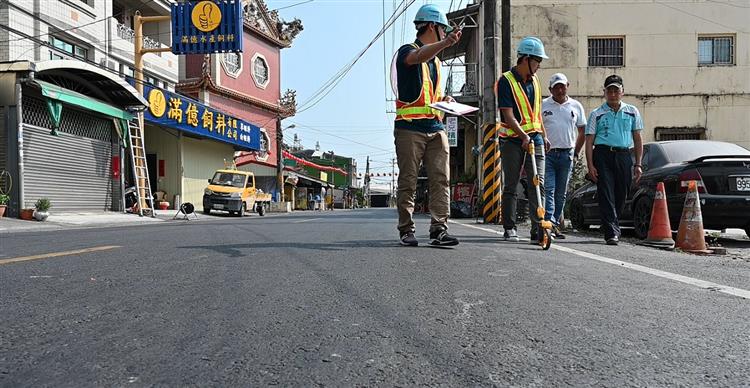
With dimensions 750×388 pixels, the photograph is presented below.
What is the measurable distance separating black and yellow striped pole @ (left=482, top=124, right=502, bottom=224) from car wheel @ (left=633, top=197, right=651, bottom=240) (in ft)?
12.1

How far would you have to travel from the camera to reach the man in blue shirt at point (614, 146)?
6070 mm

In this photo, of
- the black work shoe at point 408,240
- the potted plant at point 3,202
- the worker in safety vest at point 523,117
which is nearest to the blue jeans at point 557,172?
the worker in safety vest at point 523,117

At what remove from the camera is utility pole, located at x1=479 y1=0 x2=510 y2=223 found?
1059 centimetres

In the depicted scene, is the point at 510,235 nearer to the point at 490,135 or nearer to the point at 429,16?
the point at 429,16

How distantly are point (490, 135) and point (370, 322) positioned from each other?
903cm

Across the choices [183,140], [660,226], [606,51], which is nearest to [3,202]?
[183,140]

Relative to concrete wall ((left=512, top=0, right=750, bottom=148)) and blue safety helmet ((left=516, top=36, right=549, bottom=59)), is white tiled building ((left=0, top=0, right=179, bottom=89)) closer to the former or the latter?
blue safety helmet ((left=516, top=36, right=549, bottom=59))

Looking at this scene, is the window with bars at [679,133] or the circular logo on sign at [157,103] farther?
the window with bars at [679,133]

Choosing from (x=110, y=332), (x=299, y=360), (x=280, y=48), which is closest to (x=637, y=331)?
(x=299, y=360)

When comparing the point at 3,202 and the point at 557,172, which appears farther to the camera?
the point at 3,202

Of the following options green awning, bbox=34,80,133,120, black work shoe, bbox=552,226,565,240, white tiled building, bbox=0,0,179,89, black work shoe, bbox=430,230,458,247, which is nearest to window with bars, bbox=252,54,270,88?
white tiled building, bbox=0,0,179,89

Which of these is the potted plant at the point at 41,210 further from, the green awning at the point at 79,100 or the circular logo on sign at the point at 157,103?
the circular logo on sign at the point at 157,103

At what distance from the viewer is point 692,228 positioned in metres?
5.54

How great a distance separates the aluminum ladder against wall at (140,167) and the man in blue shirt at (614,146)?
45.7 ft
